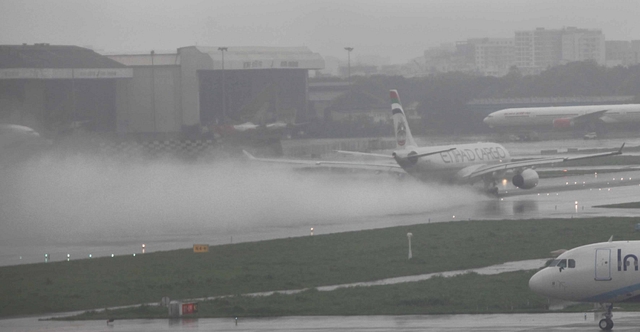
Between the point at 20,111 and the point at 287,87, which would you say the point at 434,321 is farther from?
the point at 287,87

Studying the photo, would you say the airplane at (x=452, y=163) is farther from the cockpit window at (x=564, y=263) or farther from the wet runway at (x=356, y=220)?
the cockpit window at (x=564, y=263)

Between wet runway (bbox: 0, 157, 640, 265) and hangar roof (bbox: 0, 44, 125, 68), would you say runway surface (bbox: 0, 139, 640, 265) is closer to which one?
wet runway (bbox: 0, 157, 640, 265)

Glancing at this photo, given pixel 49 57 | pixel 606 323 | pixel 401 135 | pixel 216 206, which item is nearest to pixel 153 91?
pixel 49 57

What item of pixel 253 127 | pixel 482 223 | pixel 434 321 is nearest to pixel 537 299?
pixel 434 321

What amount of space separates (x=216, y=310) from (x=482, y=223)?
28.4 m

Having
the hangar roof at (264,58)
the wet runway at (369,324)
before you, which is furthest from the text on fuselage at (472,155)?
the hangar roof at (264,58)

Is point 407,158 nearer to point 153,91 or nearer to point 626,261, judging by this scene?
point 626,261

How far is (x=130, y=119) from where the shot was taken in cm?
13538

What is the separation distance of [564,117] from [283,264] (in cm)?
12266

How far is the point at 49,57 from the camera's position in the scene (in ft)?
366

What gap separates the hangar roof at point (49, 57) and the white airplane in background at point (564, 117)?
214ft

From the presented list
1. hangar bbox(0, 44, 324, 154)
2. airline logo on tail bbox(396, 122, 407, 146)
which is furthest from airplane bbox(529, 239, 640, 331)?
hangar bbox(0, 44, 324, 154)

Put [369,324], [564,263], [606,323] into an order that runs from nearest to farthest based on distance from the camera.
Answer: [606,323], [564,263], [369,324]

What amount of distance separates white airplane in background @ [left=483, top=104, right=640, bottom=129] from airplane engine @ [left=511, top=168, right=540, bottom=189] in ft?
265
